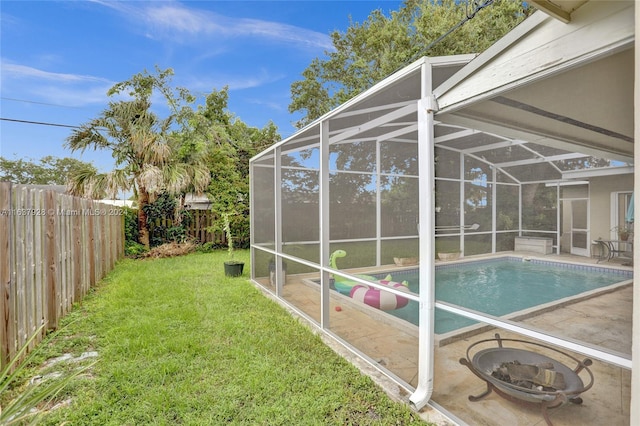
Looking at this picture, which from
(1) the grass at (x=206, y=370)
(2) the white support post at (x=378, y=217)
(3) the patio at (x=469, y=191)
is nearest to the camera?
(3) the patio at (x=469, y=191)

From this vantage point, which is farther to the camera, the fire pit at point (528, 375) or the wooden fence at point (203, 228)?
the wooden fence at point (203, 228)

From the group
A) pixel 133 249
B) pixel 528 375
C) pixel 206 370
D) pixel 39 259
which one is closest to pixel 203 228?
pixel 133 249

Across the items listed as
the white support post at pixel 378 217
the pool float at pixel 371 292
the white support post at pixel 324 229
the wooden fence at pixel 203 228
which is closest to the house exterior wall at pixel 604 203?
the pool float at pixel 371 292

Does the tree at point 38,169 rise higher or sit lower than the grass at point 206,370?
higher

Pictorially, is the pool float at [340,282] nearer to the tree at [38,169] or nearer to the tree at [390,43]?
Answer: the tree at [390,43]

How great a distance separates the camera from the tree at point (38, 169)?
91.1 feet

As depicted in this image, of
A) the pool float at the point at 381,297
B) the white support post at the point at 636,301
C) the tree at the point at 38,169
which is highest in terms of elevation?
the tree at the point at 38,169

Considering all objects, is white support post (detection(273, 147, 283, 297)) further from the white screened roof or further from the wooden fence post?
the wooden fence post

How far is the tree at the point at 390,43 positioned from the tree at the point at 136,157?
773 cm

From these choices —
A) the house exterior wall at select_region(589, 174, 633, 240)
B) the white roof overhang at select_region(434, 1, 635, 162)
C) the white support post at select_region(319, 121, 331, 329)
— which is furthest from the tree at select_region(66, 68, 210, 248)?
the house exterior wall at select_region(589, 174, 633, 240)

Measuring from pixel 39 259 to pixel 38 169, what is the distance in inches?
1423

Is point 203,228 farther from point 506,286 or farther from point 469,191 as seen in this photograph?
point 506,286

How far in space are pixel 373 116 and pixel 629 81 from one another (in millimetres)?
2545

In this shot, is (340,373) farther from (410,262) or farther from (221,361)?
(410,262)
